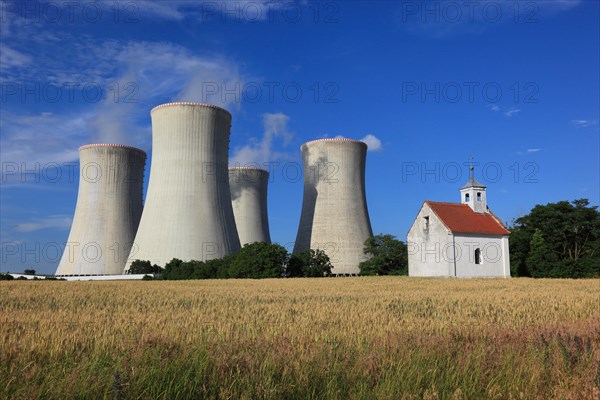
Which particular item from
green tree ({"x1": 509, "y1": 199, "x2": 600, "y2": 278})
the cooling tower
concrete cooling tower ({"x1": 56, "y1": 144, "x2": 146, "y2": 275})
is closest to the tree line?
the cooling tower

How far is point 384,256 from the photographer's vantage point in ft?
135

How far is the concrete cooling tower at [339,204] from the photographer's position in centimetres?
3981

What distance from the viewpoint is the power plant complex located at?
32.5m

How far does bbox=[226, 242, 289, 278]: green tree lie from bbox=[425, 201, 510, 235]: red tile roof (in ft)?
35.3

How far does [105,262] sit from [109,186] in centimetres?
597

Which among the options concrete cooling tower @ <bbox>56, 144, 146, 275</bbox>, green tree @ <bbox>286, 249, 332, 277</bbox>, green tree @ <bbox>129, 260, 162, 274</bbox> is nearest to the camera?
green tree @ <bbox>129, 260, 162, 274</bbox>

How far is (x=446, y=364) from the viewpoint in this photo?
401 centimetres

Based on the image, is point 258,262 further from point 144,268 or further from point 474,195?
point 474,195

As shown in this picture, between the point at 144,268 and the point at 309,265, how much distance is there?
458 inches

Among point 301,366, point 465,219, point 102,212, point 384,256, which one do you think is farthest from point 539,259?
point 301,366

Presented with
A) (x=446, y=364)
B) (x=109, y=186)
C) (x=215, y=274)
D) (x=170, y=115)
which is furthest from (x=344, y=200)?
(x=446, y=364)

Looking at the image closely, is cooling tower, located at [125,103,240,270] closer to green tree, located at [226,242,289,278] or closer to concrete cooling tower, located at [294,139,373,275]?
green tree, located at [226,242,289,278]

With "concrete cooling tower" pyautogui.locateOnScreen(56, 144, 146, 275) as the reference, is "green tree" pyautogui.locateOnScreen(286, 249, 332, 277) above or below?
below

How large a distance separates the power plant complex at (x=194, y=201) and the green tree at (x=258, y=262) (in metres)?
1.59
